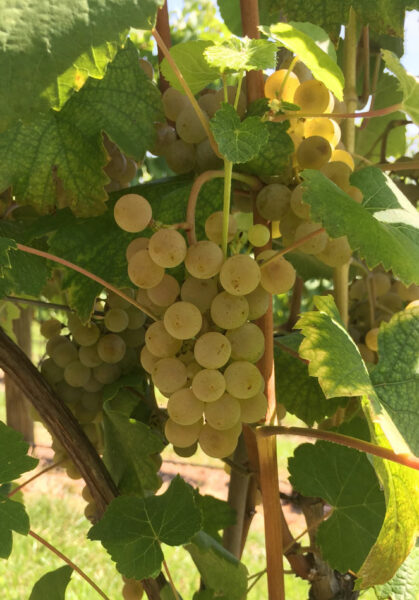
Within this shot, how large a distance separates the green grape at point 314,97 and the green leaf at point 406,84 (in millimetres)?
54

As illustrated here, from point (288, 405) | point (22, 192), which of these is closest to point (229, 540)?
point (288, 405)

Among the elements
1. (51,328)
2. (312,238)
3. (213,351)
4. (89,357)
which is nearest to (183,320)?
(213,351)

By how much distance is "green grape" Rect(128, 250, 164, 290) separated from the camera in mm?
493

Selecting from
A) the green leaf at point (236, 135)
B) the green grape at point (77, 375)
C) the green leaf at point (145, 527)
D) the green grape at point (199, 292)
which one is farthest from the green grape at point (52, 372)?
the green leaf at point (236, 135)

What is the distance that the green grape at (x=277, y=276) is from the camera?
0.51 metres

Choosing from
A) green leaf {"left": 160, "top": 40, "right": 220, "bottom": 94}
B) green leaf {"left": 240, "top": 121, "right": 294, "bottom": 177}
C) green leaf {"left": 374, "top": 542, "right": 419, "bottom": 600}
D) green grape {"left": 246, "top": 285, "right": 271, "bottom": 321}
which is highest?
green leaf {"left": 160, "top": 40, "right": 220, "bottom": 94}

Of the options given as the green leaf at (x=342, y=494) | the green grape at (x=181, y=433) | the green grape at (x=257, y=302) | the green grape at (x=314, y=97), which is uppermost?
the green grape at (x=314, y=97)

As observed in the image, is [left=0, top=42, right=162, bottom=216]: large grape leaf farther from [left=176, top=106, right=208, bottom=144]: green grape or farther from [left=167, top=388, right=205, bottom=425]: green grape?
[left=167, top=388, right=205, bottom=425]: green grape

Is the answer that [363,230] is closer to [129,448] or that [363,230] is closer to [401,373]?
[401,373]

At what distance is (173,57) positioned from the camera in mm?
500

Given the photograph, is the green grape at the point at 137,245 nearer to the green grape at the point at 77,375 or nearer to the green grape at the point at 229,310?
the green grape at the point at 229,310

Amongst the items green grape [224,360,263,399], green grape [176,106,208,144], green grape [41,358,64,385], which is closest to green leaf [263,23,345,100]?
green grape [176,106,208,144]

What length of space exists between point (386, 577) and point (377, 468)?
8cm

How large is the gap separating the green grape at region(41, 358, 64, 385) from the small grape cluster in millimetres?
226
